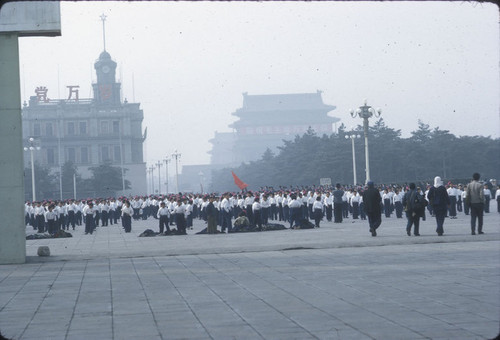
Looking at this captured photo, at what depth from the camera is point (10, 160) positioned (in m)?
17.0

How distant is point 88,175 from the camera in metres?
124

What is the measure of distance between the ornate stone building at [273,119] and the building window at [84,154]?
192 ft

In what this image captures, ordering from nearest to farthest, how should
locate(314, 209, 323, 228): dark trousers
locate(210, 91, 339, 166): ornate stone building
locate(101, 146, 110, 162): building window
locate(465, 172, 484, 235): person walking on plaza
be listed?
locate(465, 172, 484, 235): person walking on plaza, locate(314, 209, 323, 228): dark trousers, locate(101, 146, 110, 162): building window, locate(210, 91, 339, 166): ornate stone building

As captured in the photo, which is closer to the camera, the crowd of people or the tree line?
the crowd of people

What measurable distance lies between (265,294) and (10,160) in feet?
26.9

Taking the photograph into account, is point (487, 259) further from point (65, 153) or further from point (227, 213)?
point (65, 153)

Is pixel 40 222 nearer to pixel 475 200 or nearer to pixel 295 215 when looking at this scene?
pixel 295 215

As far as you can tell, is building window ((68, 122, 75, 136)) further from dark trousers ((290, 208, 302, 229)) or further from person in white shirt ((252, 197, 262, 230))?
dark trousers ((290, 208, 302, 229))

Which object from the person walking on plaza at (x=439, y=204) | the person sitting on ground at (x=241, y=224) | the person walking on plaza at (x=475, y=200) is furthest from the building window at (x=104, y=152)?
the person walking on plaza at (x=475, y=200)

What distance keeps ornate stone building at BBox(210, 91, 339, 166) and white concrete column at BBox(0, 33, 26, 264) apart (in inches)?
6398

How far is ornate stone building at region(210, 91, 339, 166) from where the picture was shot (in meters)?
182

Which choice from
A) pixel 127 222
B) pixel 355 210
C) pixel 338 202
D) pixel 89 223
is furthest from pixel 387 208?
pixel 89 223

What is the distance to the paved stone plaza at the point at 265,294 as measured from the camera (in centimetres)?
823

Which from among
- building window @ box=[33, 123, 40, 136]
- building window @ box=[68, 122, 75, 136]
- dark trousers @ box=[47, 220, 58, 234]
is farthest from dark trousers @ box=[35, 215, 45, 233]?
building window @ box=[68, 122, 75, 136]
